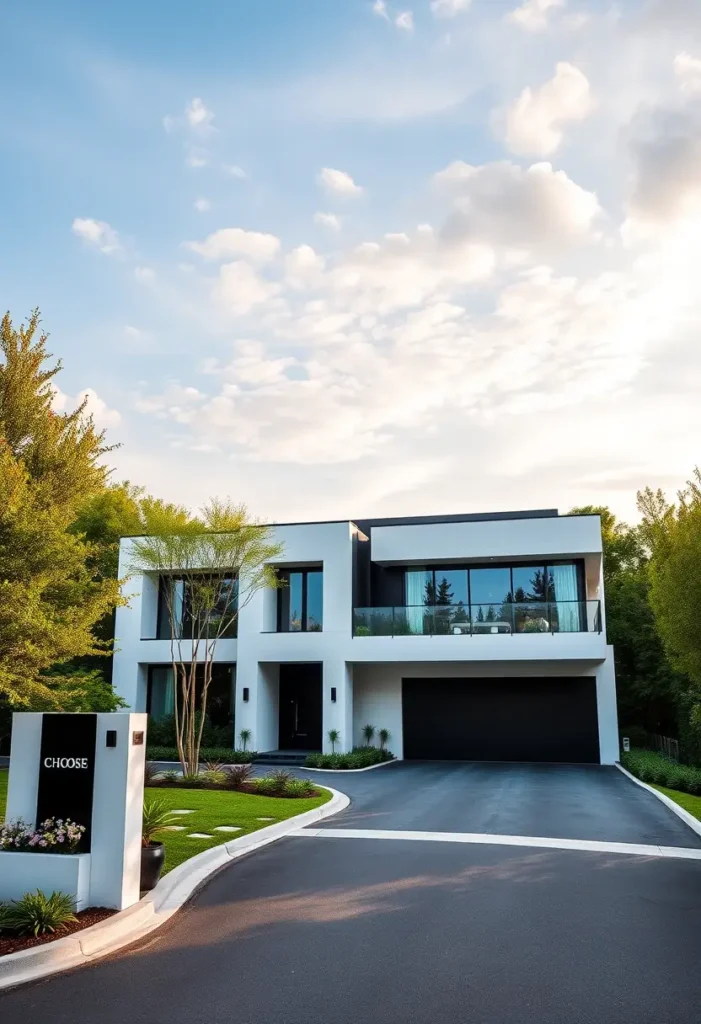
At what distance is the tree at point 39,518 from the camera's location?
9625mm

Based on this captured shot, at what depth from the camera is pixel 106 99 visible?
449 inches

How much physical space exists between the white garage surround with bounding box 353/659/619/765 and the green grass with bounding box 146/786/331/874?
9.21 meters

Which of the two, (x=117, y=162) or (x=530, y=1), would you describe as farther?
(x=117, y=162)

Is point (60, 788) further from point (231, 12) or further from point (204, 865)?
point (231, 12)

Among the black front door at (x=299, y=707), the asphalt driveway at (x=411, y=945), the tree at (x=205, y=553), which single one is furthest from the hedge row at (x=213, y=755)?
the asphalt driveway at (x=411, y=945)

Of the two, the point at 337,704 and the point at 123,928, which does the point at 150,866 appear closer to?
the point at 123,928

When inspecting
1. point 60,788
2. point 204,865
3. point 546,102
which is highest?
point 546,102

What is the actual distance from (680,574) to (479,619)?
11.1 metres

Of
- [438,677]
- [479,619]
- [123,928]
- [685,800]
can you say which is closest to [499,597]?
[479,619]

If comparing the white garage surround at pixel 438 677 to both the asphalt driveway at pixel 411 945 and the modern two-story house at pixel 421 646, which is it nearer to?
the modern two-story house at pixel 421 646

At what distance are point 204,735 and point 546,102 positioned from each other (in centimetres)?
2006

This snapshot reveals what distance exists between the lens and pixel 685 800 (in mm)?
14578

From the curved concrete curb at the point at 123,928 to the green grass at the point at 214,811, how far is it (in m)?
0.27

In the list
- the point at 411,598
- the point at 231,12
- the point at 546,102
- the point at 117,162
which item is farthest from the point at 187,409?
the point at 411,598
